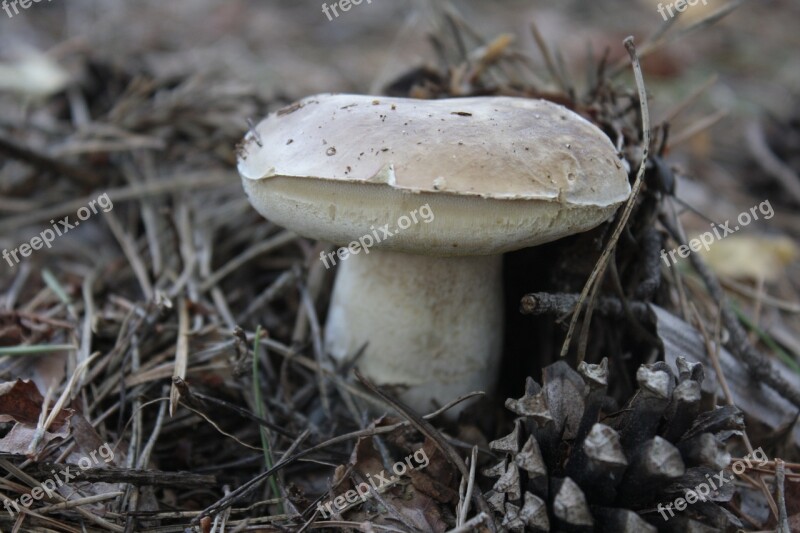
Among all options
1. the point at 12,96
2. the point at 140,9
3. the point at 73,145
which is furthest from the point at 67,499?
the point at 140,9

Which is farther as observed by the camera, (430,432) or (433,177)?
(430,432)

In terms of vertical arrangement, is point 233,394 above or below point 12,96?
below

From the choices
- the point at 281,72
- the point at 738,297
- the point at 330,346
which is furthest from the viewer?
the point at 281,72

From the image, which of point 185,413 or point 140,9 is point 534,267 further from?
point 140,9
